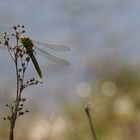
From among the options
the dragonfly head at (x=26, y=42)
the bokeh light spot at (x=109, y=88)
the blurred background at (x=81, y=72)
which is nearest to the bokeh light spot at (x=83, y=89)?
the blurred background at (x=81, y=72)

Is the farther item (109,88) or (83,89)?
(83,89)

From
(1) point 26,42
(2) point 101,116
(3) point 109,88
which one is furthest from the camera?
(3) point 109,88

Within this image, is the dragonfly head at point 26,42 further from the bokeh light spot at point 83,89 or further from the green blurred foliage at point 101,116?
the bokeh light spot at point 83,89

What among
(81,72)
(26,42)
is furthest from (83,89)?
(26,42)

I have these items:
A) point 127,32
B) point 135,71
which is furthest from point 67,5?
point 135,71

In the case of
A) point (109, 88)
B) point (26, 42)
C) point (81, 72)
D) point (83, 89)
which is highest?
point (81, 72)

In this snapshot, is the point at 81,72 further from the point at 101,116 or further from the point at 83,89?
the point at 101,116

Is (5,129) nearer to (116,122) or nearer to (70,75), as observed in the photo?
(116,122)

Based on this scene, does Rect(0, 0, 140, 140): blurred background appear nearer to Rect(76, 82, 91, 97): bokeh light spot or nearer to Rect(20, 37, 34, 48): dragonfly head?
Rect(76, 82, 91, 97): bokeh light spot

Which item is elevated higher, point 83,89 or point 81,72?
point 81,72
